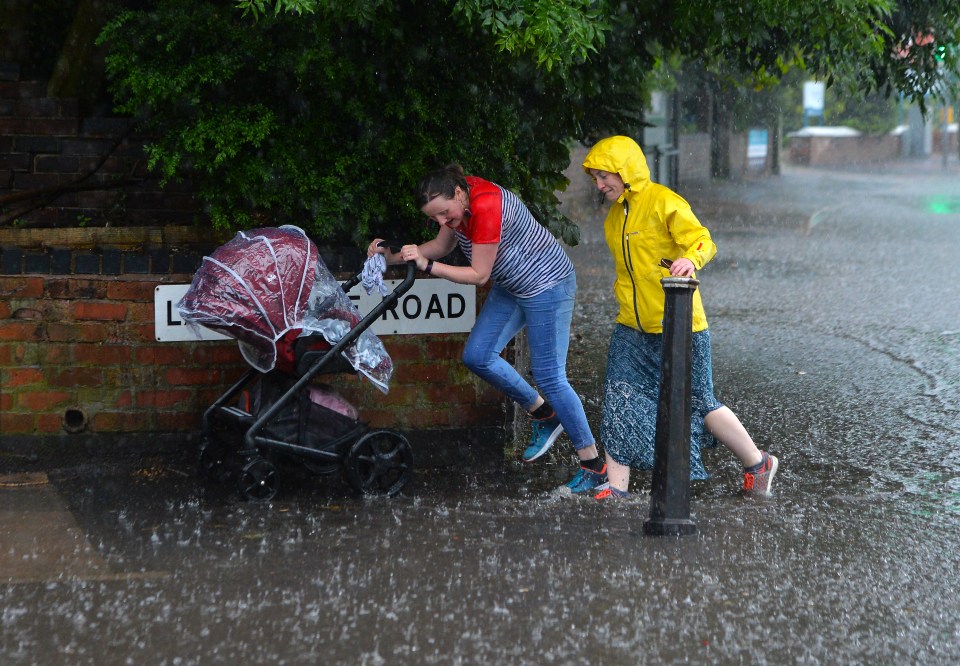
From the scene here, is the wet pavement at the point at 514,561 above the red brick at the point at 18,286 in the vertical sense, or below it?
below

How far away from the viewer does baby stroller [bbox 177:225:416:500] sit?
5332mm

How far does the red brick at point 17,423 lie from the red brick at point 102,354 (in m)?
0.36

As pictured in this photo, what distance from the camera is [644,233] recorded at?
545 cm

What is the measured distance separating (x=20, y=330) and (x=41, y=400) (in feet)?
1.14

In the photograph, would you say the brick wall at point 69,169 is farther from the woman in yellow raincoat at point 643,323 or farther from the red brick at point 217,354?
the woman in yellow raincoat at point 643,323

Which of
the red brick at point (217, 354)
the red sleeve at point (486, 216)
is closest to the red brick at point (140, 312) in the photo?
the red brick at point (217, 354)

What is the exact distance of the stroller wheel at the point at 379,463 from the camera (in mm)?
5609

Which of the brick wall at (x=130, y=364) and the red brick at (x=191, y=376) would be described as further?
the red brick at (x=191, y=376)

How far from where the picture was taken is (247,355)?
559cm

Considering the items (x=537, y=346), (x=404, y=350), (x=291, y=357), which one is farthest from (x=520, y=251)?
(x=291, y=357)

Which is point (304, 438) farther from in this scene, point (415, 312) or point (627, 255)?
point (627, 255)

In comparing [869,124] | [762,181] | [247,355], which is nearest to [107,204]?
[247,355]

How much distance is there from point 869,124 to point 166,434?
43.7m

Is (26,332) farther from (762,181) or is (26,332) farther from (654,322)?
(762,181)
